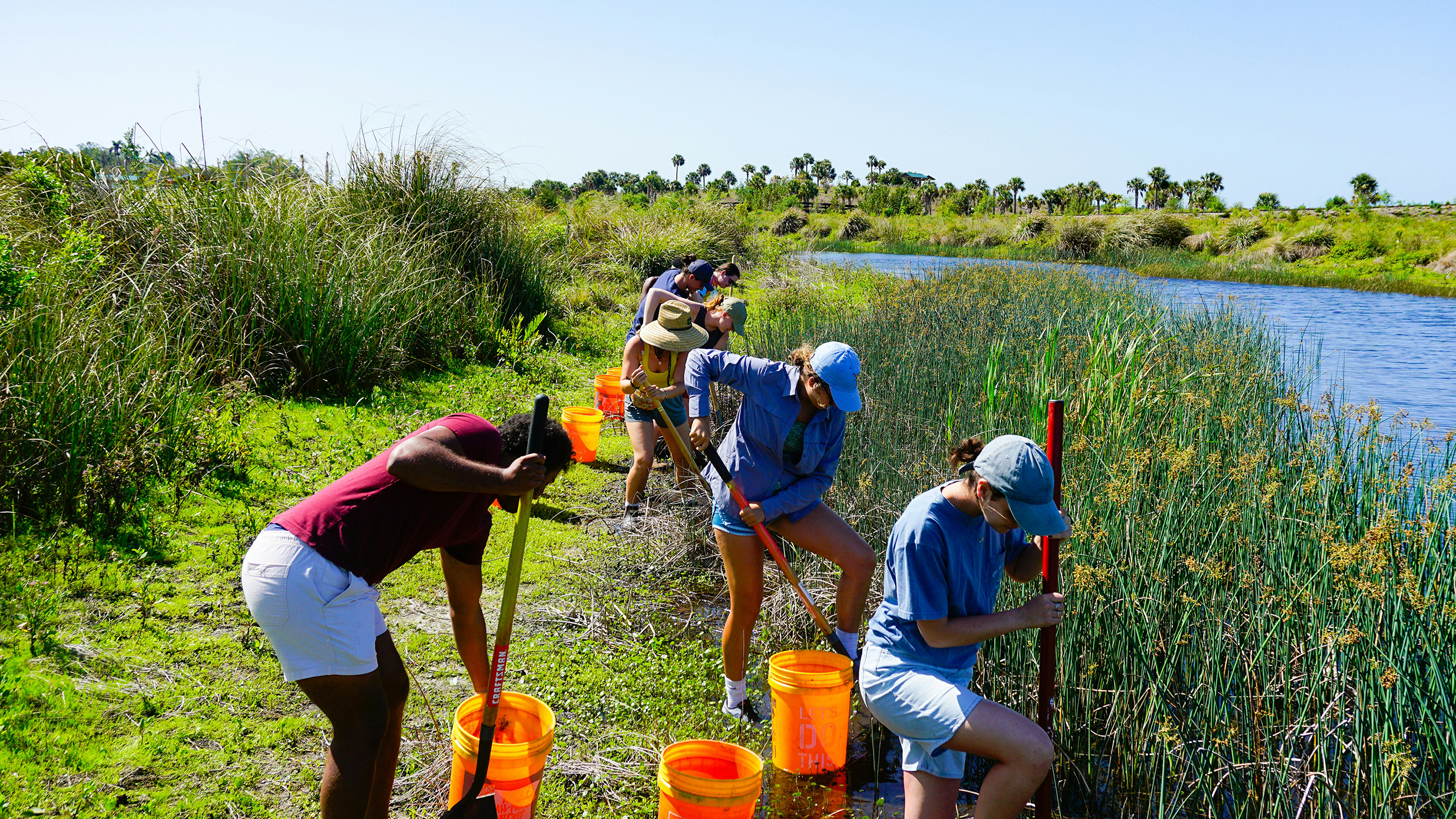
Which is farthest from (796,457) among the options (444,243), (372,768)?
(444,243)

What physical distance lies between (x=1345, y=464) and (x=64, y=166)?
9.70 meters

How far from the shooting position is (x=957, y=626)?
95.4 inches

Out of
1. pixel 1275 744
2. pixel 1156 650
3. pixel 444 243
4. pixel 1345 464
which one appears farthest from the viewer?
pixel 444 243

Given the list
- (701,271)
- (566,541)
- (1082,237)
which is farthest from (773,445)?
(1082,237)

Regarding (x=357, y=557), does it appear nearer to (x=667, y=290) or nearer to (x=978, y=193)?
(x=667, y=290)

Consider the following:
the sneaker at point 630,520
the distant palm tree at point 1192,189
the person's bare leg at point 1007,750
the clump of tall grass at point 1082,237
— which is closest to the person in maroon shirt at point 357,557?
the person's bare leg at point 1007,750

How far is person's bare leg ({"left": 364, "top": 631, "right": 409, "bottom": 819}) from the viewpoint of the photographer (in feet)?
8.26

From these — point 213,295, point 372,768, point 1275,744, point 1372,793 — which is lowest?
point 1275,744

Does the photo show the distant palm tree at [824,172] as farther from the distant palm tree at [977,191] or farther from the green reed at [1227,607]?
the green reed at [1227,607]

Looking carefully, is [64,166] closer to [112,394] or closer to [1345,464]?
[112,394]

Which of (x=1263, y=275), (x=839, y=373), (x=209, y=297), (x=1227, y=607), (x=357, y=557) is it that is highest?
(x=1263, y=275)

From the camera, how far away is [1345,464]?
4.64m

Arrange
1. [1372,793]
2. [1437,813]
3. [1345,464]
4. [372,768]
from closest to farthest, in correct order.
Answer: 1. [372,768]
2. [1372,793]
3. [1437,813]
4. [1345,464]

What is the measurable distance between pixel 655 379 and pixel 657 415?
253mm
